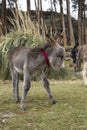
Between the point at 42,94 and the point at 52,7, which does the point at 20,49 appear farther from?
the point at 52,7

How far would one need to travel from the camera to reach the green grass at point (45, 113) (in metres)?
6.21

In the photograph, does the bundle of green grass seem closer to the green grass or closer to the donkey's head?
the green grass

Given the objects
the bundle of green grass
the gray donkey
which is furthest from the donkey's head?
the bundle of green grass

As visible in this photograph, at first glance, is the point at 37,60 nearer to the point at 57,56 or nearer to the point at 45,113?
the point at 57,56

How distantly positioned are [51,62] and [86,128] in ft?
5.40

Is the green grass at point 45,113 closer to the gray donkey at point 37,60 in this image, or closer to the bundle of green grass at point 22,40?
the gray donkey at point 37,60

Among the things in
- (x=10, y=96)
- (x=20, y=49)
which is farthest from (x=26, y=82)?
(x=10, y=96)

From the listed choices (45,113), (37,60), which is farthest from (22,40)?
(45,113)

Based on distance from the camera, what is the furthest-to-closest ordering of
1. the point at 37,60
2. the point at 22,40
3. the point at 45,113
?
1. the point at 22,40
2. the point at 37,60
3. the point at 45,113

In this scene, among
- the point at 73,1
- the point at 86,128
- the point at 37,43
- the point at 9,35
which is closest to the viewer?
the point at 86,128

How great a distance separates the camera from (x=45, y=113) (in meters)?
6.91

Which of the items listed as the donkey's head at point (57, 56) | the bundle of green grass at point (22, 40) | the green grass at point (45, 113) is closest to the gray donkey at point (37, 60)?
the donkey's head at point (57, 56)

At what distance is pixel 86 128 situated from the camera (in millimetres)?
6039

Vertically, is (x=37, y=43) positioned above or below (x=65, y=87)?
above
